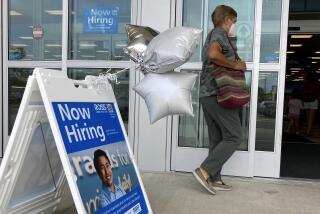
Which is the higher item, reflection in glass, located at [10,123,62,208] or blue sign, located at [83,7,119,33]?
blue sign, located at [83,7,119,33]

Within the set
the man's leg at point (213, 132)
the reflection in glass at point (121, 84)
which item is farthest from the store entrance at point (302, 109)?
the reflection in glass at point (121, 84)

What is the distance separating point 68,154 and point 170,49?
1.16 metres

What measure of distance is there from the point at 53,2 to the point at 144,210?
3.37 m

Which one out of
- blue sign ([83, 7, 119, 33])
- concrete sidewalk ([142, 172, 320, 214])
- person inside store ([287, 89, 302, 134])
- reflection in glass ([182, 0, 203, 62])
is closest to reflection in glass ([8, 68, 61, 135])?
blue sign ([83, 7, 119, 33])

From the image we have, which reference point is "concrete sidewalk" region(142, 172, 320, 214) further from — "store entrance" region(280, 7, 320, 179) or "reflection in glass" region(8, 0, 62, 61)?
"reflection in glass" region(8, 0, 62, 61)

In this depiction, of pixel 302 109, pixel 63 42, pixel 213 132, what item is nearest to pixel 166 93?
pixel 213 132

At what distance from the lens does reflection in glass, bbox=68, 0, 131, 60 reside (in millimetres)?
4898

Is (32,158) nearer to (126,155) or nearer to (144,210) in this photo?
(126,155)

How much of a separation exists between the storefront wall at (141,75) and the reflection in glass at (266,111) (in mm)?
11

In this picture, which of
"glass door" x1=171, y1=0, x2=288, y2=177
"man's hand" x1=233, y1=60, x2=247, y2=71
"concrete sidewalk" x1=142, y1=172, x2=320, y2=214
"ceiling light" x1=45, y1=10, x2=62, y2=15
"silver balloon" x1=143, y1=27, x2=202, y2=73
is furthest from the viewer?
"ceiling light" x1=45, y1=10, x2=62, y2=15

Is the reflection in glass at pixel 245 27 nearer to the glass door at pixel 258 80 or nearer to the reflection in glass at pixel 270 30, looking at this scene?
the glass door at pixel 258 80

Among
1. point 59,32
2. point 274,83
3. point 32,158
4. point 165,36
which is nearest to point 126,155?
point 32,158

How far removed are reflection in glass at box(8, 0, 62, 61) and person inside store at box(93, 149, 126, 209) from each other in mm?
2910

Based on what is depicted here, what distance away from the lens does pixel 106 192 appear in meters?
2.46
